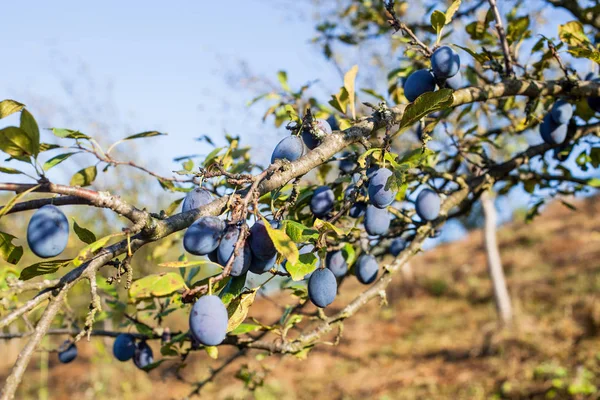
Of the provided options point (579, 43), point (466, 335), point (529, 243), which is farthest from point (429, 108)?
point (529, 243)

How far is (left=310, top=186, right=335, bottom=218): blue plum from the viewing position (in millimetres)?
1292

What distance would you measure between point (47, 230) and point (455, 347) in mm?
8156

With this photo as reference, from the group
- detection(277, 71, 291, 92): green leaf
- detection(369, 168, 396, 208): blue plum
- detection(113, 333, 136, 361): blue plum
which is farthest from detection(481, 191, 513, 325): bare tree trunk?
detection(369, 168, 396, 208): blue plum

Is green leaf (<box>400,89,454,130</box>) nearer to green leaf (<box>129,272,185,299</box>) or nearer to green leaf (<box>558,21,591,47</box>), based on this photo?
green leaf (<box>129,272,185,299</box>)

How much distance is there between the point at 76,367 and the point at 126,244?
13.5 m

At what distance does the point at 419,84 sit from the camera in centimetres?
124

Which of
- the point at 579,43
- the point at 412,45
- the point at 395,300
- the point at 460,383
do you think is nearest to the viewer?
the point at 412,45

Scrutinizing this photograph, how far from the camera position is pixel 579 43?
1591 millimetres

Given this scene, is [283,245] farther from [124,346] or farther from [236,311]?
[124,346]

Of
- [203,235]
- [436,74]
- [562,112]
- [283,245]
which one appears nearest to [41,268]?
[203,235]

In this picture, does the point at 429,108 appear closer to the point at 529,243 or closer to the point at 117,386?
the point at 117,386

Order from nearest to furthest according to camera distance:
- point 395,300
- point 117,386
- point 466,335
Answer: point 466,335 → point 117,386 → point 395,300

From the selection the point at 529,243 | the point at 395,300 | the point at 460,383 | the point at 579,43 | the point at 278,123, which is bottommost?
the point at 460,383

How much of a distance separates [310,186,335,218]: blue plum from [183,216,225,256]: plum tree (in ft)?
1.66
